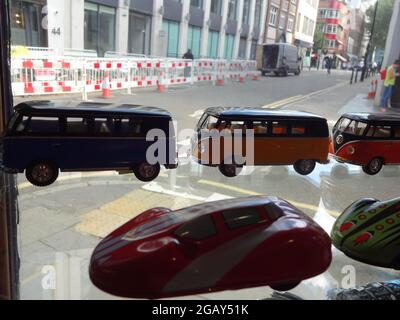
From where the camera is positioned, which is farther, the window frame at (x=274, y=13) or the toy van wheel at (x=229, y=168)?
the window frame at (x=274, y=13)

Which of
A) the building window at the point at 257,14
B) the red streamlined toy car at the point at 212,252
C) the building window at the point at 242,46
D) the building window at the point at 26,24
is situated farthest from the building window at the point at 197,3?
the red streamlined toy car at the point at 212,252

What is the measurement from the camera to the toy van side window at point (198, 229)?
1778 mm

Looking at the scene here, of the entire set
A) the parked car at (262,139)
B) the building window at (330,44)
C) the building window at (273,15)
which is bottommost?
the parked car at (262,139)

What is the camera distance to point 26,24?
3.11 m

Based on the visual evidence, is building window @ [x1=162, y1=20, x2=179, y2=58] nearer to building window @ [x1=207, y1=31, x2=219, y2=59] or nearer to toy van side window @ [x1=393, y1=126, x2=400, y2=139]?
building window @ [x1=207, y1=31, x2=219, y2=59]

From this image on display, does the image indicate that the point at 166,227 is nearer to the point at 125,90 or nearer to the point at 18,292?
the point at 18,292

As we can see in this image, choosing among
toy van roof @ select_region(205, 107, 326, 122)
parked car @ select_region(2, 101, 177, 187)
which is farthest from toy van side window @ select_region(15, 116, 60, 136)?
toy van roof @ select_region(205, 107, 326, 122)

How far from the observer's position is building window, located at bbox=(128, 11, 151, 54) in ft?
11.2

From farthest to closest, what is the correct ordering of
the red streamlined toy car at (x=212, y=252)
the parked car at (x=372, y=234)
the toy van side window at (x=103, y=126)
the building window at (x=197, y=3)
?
the building window at (x=197, y=3) < the toy van side window at (x=103, y=126) < the parked car at (x=372, y=234) < the red streamlined toy car at (x=212, y=252)

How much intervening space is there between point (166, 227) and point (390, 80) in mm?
4521

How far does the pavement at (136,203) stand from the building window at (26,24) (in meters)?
1.03

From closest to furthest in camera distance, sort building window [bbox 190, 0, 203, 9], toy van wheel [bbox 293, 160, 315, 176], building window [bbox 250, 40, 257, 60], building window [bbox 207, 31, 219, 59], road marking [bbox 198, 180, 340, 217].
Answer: toy van wheel [bbox 293, 160, 315, 176] < road marking [bbox 198, 180, 340, 217] < building window [bbox 190, 0, 203, 9] < building window [bbox 207, 31, 219, 59] < building window [bbox 250, 40, 257, 60]

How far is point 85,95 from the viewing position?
4.02m

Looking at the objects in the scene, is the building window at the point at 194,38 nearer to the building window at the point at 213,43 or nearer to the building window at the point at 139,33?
the building window at the point at 213,43
